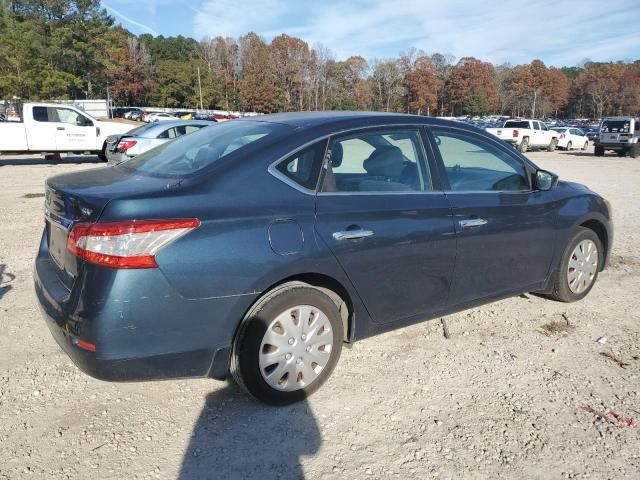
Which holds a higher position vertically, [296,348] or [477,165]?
[477,165]

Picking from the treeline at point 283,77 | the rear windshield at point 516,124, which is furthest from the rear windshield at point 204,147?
the treeline at point 283,77

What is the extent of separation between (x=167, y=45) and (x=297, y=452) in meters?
121

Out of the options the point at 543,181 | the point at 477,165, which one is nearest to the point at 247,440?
the point at 477,165

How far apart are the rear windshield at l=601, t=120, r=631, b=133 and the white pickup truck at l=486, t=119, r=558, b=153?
2964 mm

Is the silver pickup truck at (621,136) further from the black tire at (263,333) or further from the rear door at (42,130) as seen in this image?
the black tire at (263,333)

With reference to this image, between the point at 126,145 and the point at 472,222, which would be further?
the point at 126,145

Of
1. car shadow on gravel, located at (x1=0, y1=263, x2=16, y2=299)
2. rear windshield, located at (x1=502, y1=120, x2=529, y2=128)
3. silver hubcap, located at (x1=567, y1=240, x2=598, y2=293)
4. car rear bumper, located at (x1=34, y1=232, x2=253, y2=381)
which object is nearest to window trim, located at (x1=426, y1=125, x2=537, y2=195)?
silver hubcap, located at (x1=567, y1=240, x2=598, y2=293)

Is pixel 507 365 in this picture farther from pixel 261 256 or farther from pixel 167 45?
pixel 167 45

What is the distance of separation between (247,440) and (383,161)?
1971 millimetres

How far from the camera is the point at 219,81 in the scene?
9175 cm

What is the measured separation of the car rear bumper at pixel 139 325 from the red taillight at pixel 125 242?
47 millimetres

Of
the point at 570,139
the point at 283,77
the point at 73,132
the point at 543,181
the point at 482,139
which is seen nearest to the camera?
the point at 482,139

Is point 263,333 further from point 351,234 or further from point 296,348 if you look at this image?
point 351,234

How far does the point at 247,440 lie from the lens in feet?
8.95
